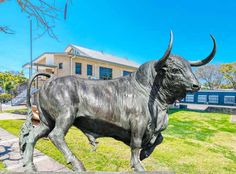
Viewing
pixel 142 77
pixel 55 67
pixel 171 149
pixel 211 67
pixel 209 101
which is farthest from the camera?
pixel 211 67

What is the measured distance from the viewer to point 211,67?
3297cm

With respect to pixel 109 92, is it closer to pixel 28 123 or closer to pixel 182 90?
pixel 182 90

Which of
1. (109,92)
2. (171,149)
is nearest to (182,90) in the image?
(109,92)

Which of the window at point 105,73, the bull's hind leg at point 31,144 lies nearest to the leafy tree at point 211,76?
the window at point 105,73

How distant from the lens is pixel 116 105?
1.44 m

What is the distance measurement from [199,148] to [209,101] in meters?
25.9

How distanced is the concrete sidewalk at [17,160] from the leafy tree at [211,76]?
34.4 m

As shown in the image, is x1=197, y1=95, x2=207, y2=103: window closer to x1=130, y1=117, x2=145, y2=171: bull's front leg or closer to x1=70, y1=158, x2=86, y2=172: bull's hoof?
x1=130, y1=117, x2=145, y2=171: bull's front leg

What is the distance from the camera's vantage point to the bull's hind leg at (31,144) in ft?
4.73

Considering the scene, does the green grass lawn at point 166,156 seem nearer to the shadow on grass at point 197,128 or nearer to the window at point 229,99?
the shadow on grass at point 197,128

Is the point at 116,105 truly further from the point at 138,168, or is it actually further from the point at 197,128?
the point at 197,128

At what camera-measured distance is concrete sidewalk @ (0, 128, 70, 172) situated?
3307mm

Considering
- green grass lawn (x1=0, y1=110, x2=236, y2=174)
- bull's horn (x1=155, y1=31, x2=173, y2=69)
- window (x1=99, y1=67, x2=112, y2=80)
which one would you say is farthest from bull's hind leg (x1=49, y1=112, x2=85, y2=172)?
window (x1=99, y1=67, x2=112, y2=80)

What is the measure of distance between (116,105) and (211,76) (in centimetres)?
3710
